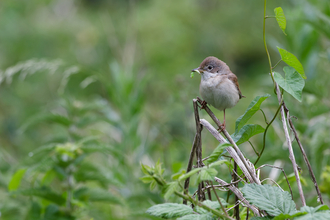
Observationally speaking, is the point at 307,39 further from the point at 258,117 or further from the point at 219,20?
the point at 219,20

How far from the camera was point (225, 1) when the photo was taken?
8.75m

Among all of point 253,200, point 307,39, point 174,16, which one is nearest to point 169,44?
point 174,16

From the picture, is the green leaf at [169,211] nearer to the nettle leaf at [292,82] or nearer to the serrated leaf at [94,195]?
the nettle leaf at [292,82]

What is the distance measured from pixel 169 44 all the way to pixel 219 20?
171 centimetres

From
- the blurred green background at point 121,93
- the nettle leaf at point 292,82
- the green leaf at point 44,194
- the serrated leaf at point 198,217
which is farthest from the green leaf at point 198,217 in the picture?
the green leaf at point 44,194

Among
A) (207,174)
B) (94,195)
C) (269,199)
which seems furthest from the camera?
(94,195)

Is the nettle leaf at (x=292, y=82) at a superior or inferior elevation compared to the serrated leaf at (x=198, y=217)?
superior

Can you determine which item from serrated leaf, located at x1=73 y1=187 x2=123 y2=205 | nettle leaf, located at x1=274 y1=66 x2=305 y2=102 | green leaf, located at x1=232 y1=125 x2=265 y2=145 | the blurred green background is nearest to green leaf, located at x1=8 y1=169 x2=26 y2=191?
the blurred green background

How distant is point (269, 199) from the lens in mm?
961

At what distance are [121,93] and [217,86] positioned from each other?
38.7 inches

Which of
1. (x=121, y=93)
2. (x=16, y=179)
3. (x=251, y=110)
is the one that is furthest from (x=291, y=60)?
(x=121, y=93)

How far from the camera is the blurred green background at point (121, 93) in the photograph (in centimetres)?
190

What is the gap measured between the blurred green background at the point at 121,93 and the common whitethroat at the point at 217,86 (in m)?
0.40

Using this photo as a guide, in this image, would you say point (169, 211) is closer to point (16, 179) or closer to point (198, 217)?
point (198, 217)
